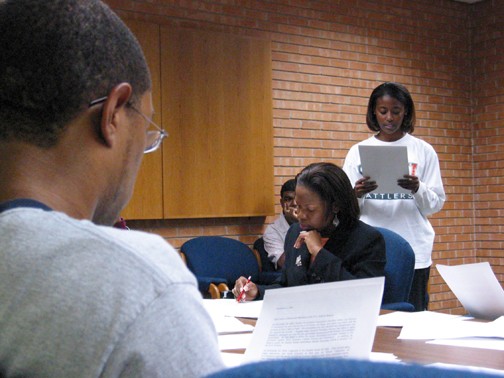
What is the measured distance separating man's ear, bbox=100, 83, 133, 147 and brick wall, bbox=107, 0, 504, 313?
4903 millimetres

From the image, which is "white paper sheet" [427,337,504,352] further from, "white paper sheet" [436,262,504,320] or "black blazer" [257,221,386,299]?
"black blazer" [257,221,386,299]

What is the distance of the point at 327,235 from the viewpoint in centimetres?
329

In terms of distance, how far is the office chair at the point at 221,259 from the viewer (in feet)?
18.4

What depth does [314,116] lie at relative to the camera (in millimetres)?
6926

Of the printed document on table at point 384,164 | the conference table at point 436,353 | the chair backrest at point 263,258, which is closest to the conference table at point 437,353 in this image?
the conference table at point 436,353

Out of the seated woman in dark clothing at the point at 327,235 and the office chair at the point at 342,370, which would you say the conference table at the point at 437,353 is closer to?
the seated woman in dark clothing at the point at 327,235

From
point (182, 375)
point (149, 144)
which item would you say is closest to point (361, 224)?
point (149, 144)

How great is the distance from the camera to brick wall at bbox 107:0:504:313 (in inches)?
254

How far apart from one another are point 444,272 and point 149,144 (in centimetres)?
148

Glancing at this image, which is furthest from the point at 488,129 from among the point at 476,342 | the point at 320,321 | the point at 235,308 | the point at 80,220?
the point at 80,220

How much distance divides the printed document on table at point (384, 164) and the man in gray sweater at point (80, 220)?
3.41 metres

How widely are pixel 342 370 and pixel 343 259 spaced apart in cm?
283

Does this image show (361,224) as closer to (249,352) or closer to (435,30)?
(249,352)

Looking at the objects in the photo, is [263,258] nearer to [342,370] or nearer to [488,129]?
[488,129]
